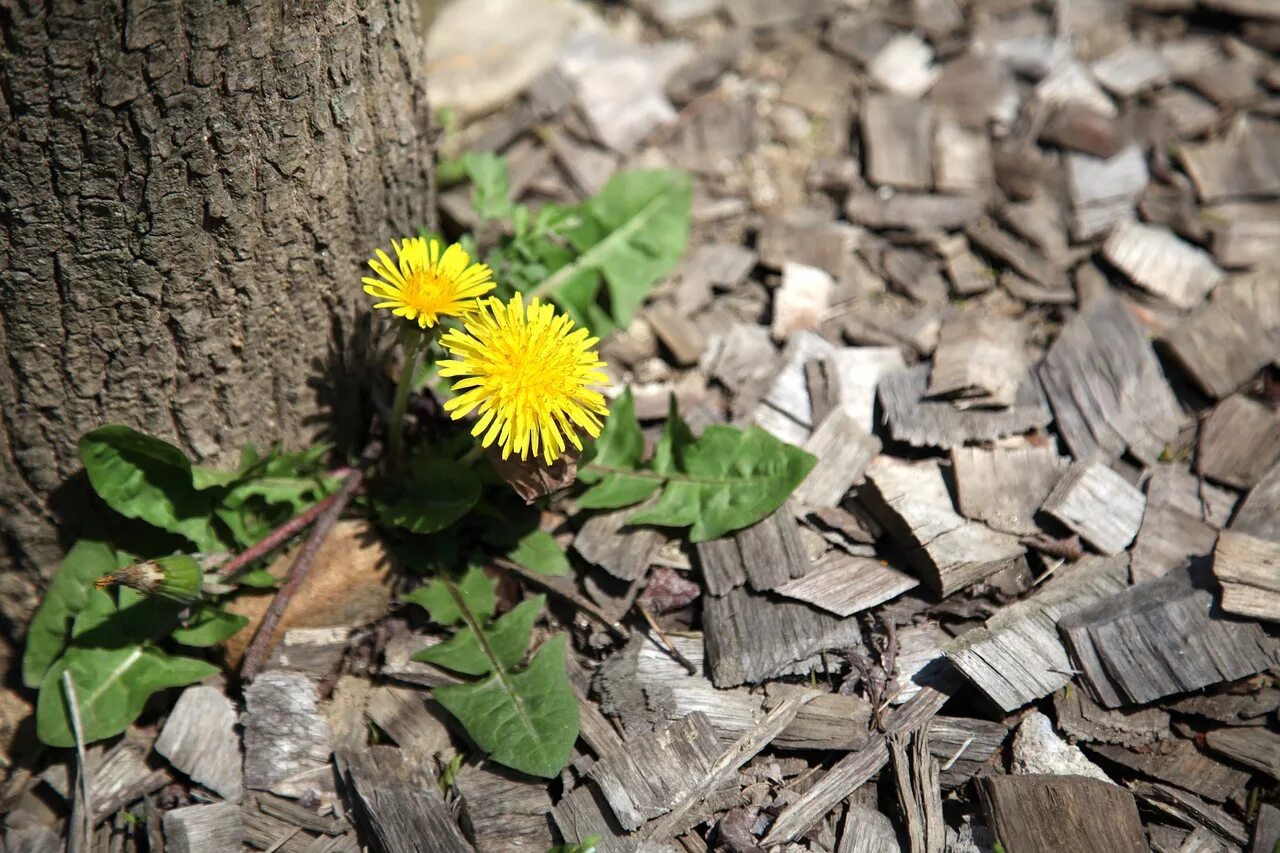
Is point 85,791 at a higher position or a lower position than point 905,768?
higher

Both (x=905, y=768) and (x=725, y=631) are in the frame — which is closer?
(x=905, y=768)

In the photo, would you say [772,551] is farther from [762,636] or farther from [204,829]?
[204,829]

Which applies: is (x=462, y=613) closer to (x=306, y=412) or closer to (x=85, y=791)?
(x=306, y=412)

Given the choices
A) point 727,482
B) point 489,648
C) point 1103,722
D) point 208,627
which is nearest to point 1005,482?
point 1103,722

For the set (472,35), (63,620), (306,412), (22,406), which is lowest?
(63,620)

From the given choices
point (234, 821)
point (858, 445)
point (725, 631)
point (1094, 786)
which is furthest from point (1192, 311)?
point (234, 821)

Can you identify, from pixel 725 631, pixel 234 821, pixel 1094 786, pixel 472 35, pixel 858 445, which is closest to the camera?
pixel 1094 786

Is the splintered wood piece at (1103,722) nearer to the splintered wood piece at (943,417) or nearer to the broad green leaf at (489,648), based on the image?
the splintered wood piece at (943,417)

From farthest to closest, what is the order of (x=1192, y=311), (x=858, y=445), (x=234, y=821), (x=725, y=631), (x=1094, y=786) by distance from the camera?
1. (x=1192, y=311)
2. (x=858, y=445)
3. (x=725, y=631)
4. (x=234, y=821)
5. (x=1094, y=786)

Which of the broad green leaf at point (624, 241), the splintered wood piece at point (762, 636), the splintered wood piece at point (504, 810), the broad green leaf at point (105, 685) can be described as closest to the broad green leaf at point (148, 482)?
the broad green leaf at point (105, 685)
